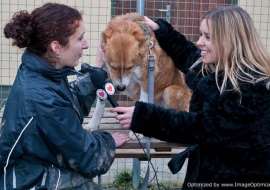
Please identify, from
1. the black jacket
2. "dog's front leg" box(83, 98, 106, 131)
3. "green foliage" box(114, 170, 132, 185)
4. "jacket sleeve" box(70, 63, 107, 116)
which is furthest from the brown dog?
"green foliage" box(114, 170, 132, 185)

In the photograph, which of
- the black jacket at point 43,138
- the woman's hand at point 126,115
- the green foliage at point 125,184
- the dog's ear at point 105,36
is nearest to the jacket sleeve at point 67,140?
the black jacket at point 43,138

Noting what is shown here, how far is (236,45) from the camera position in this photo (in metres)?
3.10

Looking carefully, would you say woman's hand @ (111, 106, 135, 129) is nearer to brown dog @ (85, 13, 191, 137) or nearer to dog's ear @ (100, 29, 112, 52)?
brown dog @ (85, 13, 191, 137)

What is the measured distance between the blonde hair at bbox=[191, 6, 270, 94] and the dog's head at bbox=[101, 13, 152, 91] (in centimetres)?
146

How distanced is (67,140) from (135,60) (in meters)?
1.90

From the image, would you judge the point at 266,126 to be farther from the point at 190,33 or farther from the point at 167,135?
the point at 190,33

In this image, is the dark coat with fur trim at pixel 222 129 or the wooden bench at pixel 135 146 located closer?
the dark coat with fur trim at pixel 222 129

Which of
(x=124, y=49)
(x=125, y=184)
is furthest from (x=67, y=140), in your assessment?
(x=125, y=184)

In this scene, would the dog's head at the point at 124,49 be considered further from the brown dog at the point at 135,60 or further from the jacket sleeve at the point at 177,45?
the jacket sleeve at the point at 177,45

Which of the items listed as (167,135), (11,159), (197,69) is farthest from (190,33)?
(11,159)

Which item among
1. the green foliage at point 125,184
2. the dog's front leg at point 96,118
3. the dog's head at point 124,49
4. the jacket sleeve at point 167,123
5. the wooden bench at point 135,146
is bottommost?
the green foliage at point 125,184

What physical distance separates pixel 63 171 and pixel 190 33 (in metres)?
4.69

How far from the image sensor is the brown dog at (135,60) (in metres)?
4.55

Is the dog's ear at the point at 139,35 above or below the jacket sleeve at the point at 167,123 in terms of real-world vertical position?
above
